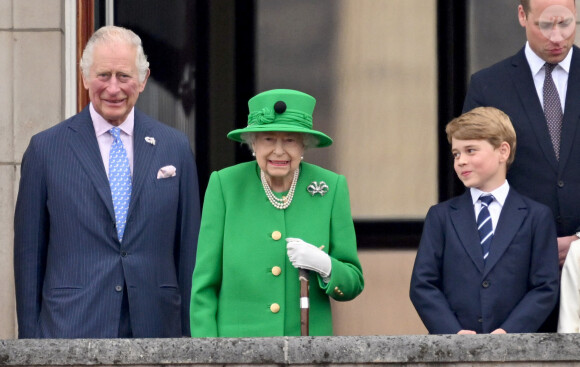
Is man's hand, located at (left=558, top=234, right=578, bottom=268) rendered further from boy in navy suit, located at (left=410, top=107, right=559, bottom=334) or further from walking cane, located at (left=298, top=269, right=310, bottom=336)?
walking cane, located at (left=298, top=269, right=310, bottom=336)

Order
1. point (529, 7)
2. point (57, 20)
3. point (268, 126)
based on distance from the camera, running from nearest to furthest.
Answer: point (268, 126)
point (529, 7)
point (57, 20)

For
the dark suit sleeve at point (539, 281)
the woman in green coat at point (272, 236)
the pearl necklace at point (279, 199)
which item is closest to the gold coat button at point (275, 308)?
the woman in green coat at point (272, 236)

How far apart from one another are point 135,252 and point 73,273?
0.26 m

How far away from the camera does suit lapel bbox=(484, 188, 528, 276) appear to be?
18.4 ft

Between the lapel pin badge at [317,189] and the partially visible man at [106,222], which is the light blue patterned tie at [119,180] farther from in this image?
the lapel pin badge at [317,189]

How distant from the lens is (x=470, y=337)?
16.1 ft

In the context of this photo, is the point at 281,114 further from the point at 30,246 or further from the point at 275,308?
the point at 30,246

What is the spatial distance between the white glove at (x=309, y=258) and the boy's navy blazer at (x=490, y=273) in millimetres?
401

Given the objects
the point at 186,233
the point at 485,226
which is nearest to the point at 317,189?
the point at 186,233

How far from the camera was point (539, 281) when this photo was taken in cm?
559

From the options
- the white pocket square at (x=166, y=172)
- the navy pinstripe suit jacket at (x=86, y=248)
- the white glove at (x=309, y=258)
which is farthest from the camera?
the white pocket square at (x=166, y=172)

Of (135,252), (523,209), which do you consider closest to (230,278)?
(135,252)

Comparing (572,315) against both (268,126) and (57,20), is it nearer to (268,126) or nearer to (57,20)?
(268,126)

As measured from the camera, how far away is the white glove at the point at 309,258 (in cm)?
547
